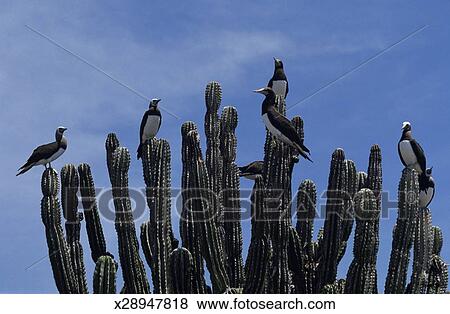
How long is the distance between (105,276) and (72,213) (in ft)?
5.45

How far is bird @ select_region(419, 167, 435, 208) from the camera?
13672 mm

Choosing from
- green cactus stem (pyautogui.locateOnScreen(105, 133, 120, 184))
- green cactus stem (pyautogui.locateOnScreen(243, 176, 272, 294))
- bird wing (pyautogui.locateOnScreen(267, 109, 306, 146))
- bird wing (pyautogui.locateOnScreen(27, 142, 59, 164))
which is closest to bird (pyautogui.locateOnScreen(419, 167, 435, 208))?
bird wing (pyautogui.locateOnScreen(267, 109, 306, 146))

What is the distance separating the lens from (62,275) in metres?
13.2

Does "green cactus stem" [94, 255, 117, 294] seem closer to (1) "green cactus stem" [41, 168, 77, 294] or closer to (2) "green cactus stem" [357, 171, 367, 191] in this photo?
(1) "green cactus stem" [41, 168, 77, 294]

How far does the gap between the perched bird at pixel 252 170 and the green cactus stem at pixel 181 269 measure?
10.4ft

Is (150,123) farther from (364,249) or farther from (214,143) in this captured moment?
(364,249)

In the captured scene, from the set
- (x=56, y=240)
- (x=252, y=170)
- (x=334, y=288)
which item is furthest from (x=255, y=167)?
(x=56, y=240)

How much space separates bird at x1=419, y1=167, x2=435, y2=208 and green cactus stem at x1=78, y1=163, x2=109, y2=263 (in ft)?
14.4

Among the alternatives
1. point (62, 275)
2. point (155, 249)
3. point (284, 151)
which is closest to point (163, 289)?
point (155, 249)

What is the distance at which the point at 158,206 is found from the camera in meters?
13.0

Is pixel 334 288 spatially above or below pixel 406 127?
below

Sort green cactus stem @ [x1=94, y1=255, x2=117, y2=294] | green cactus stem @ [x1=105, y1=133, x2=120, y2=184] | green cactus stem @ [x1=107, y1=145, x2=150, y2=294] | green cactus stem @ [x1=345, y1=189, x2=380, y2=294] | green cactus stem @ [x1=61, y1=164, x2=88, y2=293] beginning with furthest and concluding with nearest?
green cactus stem @ [x1=105, y1=133, x2=120, y2=184], green cactus stem @ [x1=61, y1=164, x2=88, y2=293], green cactus stem @ [x1=107, y1=145, x2=150, y2=294], green cactus stem @ [x1=345, y1=189, x2=380, y2=294], green cactus stem @ [x1=94, y1=255, x2=117, y2=294]

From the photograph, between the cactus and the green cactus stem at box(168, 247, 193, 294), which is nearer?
the green cactus stem at box(168, 247, 193, 294)

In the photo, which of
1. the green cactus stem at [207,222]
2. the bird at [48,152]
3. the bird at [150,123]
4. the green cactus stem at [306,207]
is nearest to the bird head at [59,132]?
the bird at [48,152]
